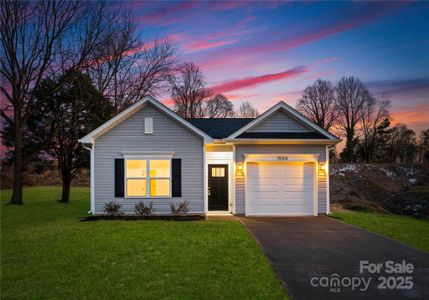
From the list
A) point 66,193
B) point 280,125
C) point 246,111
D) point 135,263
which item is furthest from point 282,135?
point 246,111

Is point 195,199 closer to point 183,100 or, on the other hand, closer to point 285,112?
point 285,112

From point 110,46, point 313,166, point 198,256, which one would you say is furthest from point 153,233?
point 110,46

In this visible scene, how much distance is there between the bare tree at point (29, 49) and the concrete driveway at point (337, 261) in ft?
50.0

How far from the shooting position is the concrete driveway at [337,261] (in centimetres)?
457

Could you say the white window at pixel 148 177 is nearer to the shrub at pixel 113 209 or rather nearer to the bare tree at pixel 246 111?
the shrub at pixel 113 209

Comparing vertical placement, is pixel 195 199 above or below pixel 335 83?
below

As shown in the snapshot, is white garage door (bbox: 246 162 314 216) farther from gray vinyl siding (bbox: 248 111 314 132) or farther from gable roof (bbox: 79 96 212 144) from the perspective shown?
gable roof (bbox: 79 96 212 144)

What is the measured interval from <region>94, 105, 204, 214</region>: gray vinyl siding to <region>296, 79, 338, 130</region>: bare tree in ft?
102

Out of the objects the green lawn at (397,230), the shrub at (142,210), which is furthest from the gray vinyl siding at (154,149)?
the green lawn at (397,230)

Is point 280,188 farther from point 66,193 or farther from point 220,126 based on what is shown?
point 66,193

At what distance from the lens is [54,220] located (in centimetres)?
1096

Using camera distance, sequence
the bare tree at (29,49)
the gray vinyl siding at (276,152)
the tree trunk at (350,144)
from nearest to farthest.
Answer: the gray vinyl siding at (276,152) < the bare tree at (29,49) < the tree trunk at (350,144)

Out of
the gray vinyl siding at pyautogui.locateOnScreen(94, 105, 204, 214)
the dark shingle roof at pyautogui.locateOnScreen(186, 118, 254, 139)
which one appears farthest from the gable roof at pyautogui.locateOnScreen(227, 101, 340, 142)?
the gray vinyl siding at pyautogui.locateOnScreen(94, 105, 204, 214)

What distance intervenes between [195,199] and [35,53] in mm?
13581
